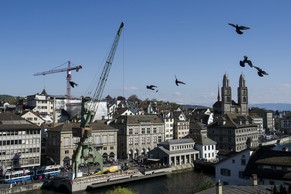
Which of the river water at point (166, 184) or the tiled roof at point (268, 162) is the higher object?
the tiled roof at point (268, 162)

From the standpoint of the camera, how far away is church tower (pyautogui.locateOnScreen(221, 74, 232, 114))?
147 metres

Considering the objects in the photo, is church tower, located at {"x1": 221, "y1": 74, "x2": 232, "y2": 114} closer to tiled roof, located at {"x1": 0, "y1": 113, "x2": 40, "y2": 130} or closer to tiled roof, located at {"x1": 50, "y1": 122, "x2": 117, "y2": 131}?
tiled roof, located at {"x1": 50, "y1": 122, "x2": 117, "y2": 131}

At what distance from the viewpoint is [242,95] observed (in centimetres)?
15650

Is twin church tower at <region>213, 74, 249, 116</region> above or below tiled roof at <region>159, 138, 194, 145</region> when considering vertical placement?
above

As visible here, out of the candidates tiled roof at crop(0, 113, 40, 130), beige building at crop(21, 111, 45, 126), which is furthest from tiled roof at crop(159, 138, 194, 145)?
beige building at crop(21, 111, 45, 126)

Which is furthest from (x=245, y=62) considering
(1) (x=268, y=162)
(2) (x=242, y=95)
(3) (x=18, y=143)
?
(2) (x=242, y=95)

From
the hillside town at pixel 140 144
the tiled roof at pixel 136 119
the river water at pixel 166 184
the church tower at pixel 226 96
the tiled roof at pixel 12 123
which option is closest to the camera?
the hillside town at pixel 140 144

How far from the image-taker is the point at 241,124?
10794 centimetres

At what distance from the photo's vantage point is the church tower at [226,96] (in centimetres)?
14712

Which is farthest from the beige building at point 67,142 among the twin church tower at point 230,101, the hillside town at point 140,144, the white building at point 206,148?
the twin church tower at point 230,101

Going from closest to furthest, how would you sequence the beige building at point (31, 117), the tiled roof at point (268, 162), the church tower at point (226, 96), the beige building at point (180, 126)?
1. the tiled roof at point (268, 162)
2. the beige building at point (31, 117)
3. the beige building at point (180, 126)
4. the church tower at point (226, 96)

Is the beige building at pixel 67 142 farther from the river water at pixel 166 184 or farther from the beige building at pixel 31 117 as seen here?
the river water at pixel 166 184

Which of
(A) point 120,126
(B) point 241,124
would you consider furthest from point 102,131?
(B) point 241,124

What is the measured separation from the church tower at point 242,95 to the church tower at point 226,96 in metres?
9.17
